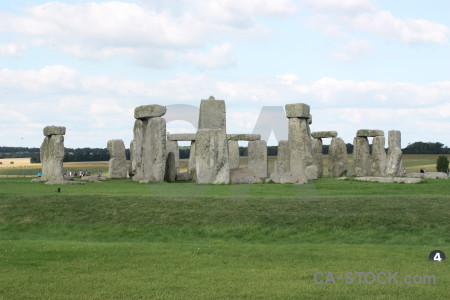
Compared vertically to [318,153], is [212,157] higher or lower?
lower

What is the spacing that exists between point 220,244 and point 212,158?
47.6 ft

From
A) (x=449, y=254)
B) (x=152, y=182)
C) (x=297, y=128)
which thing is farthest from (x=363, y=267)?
(x=297, y=128)

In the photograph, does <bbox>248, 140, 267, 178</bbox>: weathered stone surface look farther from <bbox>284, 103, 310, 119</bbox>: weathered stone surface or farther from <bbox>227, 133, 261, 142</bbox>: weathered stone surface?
<bbox>284, 103, 310, 119</bbox>: weathered stone surface

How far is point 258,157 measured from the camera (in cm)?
4381

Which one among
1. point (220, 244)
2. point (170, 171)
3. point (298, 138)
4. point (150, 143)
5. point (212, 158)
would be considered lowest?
point (220, 244)

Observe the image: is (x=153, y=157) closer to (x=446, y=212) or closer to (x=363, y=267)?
(x=446, y=212)

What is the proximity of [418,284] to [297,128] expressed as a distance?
24.3 m

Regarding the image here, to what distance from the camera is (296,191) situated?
25953 mm

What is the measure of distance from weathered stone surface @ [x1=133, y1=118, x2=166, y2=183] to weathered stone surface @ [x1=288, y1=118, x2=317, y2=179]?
652 centimetres

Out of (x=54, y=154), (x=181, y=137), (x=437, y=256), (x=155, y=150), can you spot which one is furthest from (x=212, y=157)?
(x=437, y=256)

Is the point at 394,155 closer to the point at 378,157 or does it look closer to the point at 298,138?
the point at 378,157

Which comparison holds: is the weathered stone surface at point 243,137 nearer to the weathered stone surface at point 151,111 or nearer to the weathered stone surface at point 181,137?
the weathered stone surface at point 181,137

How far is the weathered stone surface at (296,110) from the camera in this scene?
34.7 m

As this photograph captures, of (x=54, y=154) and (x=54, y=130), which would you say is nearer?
(x=54, y=154)
